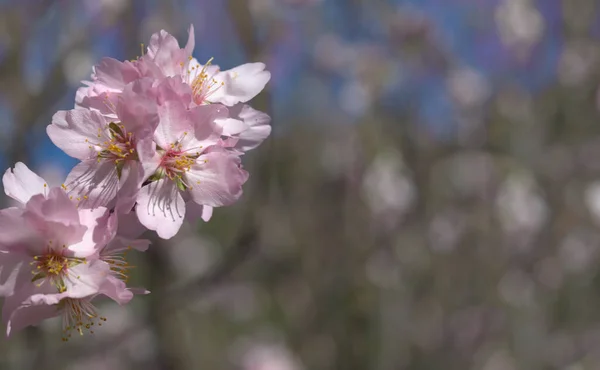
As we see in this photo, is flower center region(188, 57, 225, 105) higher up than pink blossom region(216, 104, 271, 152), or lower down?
higher up

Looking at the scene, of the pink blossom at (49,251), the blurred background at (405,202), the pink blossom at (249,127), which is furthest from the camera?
the blurred background at (405,202)

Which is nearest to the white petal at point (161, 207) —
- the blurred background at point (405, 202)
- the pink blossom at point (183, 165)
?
the pink blossom at point (183, 165)

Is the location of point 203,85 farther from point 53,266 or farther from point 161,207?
point 53,266

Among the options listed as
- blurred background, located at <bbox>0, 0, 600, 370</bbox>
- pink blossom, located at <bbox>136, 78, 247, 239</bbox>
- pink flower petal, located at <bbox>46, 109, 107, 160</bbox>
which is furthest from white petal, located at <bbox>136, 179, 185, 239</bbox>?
blurred background, located at <bbox>0, 0, 600, 370</bbox>

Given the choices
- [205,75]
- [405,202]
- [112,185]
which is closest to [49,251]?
[112,185]

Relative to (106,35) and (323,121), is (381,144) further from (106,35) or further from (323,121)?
(106,35)

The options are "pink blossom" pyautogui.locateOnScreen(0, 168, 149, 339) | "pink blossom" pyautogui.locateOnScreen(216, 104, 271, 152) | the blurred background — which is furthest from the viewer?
the blurred background

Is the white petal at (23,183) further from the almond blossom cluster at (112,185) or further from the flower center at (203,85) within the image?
the flower center at (203,85)

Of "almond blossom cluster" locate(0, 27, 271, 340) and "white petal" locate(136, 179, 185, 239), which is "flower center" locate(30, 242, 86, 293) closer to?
"almond blossom cluster" locate(0, 27, 271, 340)
